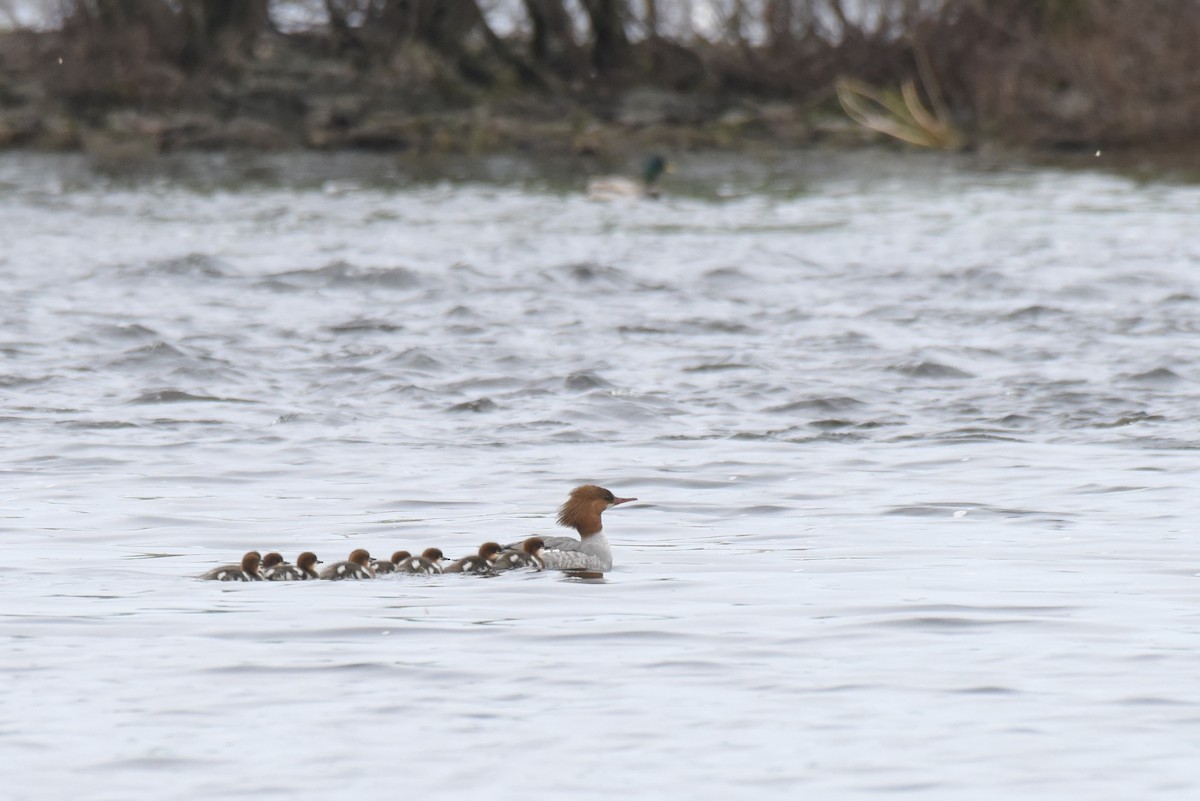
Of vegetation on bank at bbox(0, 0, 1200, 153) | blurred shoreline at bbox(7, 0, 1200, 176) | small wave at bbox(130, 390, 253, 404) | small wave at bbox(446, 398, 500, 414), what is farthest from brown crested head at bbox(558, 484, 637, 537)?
vegetation on bank at bbox(0, 0, 1200, 153)

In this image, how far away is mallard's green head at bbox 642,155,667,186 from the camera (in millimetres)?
32375

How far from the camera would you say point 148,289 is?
69.5 ft

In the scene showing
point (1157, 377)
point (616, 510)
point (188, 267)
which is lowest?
point (1157, 377)

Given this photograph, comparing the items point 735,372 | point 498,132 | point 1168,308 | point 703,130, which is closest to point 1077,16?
point 703,130

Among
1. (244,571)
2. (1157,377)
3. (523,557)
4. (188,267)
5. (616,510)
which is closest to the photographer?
(244,571)

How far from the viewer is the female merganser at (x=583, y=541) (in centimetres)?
985

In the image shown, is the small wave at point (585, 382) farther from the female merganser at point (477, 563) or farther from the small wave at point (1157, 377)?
the female merganser at point (477, 563)

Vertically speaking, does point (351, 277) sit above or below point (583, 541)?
above

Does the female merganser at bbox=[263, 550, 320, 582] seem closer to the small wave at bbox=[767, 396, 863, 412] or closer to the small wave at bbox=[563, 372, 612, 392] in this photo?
the small wave at bbox=[767, 396, 863, 412]

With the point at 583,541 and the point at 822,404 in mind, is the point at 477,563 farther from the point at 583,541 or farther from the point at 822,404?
the point at 822,404

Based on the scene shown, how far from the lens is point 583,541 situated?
394 inches

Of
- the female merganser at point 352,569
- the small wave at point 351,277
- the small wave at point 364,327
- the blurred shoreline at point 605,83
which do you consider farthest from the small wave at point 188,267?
the blurred shoreline at point 605,83

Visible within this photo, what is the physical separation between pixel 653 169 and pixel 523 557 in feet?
76.0

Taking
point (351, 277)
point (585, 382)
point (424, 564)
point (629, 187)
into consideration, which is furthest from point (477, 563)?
point (629, 187)
